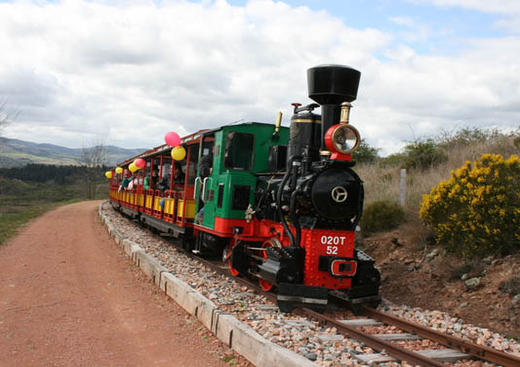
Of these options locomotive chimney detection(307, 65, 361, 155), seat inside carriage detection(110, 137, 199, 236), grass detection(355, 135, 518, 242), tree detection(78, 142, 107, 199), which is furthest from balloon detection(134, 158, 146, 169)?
tree detection(78, 142, 107, 199)

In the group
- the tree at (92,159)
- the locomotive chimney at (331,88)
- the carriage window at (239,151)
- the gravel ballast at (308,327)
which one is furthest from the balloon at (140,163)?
the tree at (92,159)

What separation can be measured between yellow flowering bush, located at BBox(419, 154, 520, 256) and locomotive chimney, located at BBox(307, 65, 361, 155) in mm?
3111

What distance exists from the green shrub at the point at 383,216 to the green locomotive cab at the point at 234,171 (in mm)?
3493

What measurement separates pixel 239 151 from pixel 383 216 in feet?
14.5

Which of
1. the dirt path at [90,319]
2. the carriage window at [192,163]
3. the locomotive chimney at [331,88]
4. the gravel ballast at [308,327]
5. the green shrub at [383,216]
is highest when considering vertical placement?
the locomotive chimney at [331,88]

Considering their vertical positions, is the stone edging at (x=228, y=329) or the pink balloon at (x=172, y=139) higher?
the pink balloon at (x=172, y=139)

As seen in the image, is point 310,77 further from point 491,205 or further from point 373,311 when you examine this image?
point 491,205

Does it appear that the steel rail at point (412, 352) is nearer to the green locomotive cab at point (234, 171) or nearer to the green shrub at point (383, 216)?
the green locomotive cab at point (234, 171)

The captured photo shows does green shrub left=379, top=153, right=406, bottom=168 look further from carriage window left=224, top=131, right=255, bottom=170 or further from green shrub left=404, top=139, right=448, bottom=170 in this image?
carriage window left=224, top=131, right=255, bottom=170

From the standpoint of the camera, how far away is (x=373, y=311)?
609cm

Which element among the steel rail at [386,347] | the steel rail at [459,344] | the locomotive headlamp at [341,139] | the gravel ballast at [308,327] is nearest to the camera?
the steel rail at [386,347]

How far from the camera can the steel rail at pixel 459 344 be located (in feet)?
14.3

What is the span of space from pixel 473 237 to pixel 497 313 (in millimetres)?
1747

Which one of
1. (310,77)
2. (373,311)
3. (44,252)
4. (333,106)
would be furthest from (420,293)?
(44,252)
